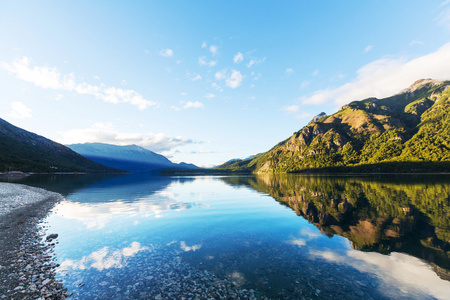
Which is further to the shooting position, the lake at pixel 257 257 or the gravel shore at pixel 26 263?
the lake at pixel 257 257

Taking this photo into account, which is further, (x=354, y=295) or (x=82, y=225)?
(x=82, y=225)

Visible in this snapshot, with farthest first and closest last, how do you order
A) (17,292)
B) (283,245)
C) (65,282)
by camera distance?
(283,245) < (65,282) < (17,292)

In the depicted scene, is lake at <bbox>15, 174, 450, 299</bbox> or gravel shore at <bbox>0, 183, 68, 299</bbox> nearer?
gravel shore at <bbox>0, 183, 68, 299</bbox>

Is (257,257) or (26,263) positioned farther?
(257,257)

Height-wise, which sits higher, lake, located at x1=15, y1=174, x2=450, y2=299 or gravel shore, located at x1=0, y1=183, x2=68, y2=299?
gravel shore, located at x1=0, y1=183, x2=68, y2=299

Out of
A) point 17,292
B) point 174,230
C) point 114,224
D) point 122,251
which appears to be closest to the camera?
point 17,292

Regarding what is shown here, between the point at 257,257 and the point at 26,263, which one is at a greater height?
the point at 26,263

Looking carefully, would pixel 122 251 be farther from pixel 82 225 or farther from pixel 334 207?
pixel 334 207

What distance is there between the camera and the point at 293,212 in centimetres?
3953

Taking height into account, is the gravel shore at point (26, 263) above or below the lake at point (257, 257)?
above

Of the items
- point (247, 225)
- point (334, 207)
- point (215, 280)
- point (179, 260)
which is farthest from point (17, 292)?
point (334, 207)

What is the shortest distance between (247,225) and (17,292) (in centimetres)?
Result: 2546

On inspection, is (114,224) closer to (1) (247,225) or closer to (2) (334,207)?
(1) (247,225)

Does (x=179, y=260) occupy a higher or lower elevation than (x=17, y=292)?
lower
